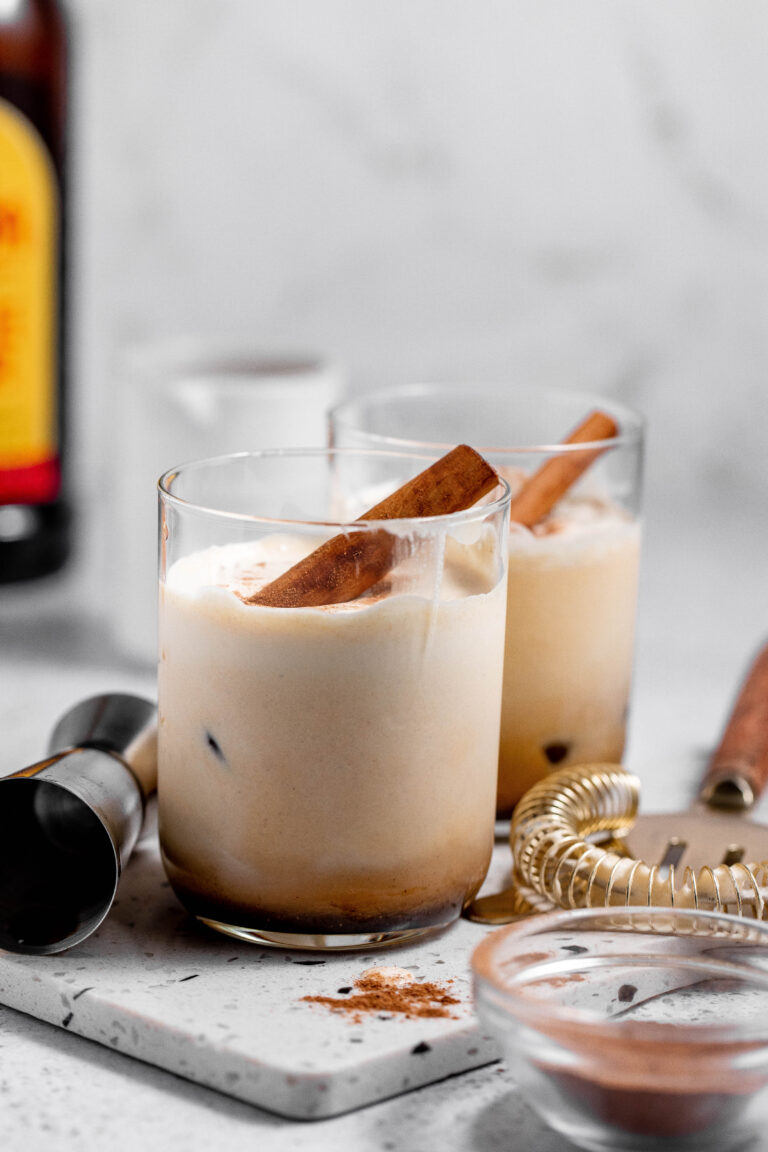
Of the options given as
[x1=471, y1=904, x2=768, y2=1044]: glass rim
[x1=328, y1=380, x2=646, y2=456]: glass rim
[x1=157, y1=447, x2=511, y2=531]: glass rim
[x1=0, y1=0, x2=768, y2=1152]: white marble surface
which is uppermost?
[x1=0, y1=0, x2=768, y2=1152]: white marble surface

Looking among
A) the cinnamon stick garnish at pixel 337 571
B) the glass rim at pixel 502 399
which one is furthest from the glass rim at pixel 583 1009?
the glass rim at pixel 502 399

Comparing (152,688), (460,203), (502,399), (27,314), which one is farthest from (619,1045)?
(460,203)

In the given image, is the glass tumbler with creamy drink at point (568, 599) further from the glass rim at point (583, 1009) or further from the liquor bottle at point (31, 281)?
the liquor bottle at point (31, 281)

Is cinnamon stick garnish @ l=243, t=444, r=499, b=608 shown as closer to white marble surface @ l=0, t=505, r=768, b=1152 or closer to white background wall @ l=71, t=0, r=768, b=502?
white marble surface @ l=0, t=505, r=768, b=1152

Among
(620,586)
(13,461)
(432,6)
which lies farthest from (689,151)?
(620,586)

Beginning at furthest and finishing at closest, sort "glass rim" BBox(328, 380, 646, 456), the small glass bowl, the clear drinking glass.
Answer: the clear drinking glass < "glass rim" BBox(328, 380, 646, 456) < the small glass bowl

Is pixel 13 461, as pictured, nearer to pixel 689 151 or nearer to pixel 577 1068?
pixel 689 151

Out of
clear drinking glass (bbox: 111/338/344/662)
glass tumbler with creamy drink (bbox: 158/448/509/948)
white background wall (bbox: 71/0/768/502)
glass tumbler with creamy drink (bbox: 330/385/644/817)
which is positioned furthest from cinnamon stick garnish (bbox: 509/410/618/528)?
white background wall (bbox: 71/0/768/502)
